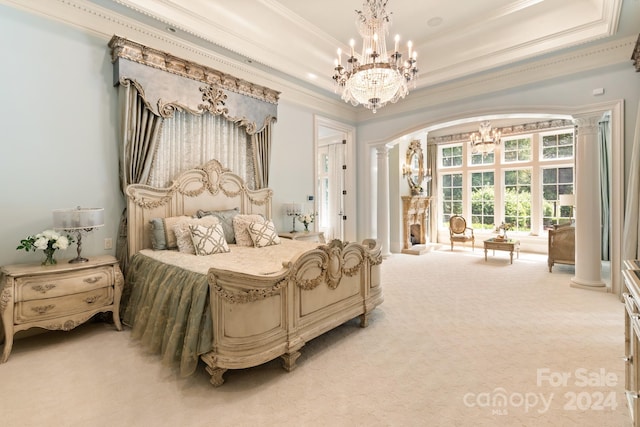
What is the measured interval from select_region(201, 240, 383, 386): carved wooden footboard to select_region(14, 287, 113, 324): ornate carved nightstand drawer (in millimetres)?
1474

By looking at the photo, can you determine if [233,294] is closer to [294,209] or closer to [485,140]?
[294,209]

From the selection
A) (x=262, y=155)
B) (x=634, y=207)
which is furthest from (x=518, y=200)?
(x=262, y=155)

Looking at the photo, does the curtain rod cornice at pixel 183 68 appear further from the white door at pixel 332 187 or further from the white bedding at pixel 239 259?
the white door at pixel 332 187

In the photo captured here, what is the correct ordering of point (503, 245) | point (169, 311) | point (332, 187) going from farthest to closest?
point (332, 187) → point (503, 245) → point (169, 311)

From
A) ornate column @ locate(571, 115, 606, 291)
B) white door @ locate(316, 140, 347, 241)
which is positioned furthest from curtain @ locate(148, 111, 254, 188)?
ornate column @ locate(571, 115, 606, 291)

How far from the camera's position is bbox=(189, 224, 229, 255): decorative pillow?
3113 millimetres

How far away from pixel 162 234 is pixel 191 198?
710 millimetres

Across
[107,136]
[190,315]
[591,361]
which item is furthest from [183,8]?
[591,361]

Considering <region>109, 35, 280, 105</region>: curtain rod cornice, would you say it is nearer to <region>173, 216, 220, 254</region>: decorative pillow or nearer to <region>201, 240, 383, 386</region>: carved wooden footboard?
<region>173, 216, 220, 254</region>: decorative pillow

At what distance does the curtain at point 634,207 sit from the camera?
362 cm

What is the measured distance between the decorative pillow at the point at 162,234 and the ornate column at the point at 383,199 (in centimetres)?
461

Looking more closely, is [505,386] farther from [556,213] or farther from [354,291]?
[556,213]

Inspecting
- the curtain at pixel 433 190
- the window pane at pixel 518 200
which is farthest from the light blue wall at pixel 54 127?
the curtain at pixel 433 190

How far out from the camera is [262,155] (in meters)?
4.72
